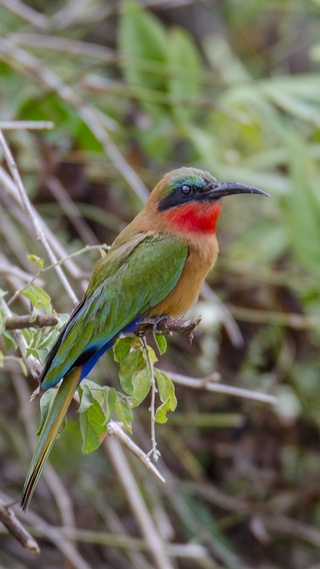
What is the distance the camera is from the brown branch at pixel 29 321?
1767 millimetres

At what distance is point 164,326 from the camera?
2.04 metres

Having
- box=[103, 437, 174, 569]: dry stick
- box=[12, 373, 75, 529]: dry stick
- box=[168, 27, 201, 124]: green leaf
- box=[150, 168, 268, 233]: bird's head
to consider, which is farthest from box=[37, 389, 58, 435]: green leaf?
box=[168, 27, 201, 124]: green leaf

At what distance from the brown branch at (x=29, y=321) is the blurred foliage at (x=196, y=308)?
1.51m

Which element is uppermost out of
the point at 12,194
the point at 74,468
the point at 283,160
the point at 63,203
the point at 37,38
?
the point at 37,38

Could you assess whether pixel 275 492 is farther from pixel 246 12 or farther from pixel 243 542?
pixel 246 12

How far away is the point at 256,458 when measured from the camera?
3.86 metres

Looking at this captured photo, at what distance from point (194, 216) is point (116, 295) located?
1.36 feet

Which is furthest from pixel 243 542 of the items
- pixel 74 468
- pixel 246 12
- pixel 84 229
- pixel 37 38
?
pixel 246 12

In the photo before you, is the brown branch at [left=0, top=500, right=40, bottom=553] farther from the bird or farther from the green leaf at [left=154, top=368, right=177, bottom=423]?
Result: the green leaf at [left=154, top=368, right=177, bottom=423]

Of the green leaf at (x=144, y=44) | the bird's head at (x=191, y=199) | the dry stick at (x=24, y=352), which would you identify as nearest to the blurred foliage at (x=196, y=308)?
the green leaf at (x=144, y=44)

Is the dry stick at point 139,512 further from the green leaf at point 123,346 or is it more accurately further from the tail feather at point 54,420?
the tail feather at point 54,420

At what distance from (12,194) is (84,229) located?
994 millimetres

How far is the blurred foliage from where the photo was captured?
3.55 metres

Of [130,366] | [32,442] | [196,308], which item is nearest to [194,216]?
[130,366]
